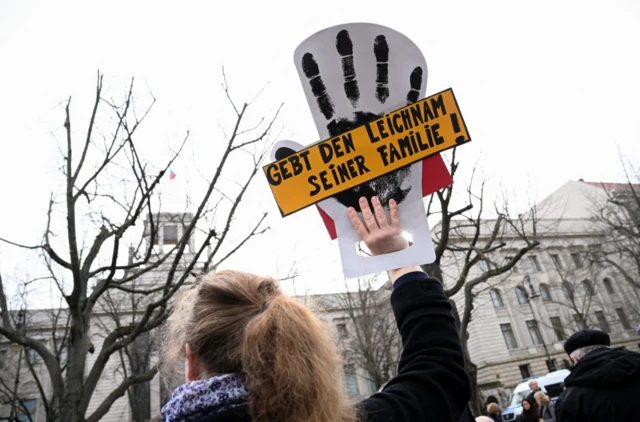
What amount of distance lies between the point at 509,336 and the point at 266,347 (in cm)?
3764

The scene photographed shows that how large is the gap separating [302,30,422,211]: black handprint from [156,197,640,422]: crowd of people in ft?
1.25

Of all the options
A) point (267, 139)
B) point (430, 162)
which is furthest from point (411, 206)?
point (267, 139)

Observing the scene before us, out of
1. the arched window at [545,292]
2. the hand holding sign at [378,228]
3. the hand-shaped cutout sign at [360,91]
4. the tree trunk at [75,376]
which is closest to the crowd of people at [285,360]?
the hand holding sign at [378,228]

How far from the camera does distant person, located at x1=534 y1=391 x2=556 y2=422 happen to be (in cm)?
657

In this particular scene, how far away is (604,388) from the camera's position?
9.97 ft

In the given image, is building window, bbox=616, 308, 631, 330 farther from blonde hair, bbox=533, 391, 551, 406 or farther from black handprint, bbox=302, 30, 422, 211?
black handprint, bbox=302, 30, 422, 211

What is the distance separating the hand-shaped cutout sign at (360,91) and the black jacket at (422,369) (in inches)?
16.4

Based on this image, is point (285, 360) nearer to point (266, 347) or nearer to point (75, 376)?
point (266, 347)

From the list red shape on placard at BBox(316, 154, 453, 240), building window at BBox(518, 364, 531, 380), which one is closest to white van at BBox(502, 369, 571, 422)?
building window at BBox(518, 364, 531, 380)

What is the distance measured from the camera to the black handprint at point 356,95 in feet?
6.01

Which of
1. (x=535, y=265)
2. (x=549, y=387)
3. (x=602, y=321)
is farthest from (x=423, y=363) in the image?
(x=602, y=321)

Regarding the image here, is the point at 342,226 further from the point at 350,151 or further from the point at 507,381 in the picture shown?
the point at 507,381

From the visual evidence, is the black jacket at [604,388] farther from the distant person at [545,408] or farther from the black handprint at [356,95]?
the distant person at [545,408]

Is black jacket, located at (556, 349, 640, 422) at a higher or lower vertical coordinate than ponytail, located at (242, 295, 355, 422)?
lower
